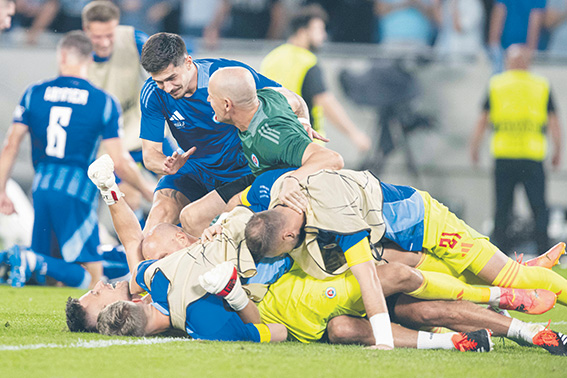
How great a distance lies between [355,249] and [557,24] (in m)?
8.45

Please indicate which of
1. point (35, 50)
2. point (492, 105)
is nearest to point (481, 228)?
point (492, 105)

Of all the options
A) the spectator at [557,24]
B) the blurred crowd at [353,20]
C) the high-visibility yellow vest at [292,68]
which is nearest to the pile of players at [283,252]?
the high-visibility yellow vest at [292,68]

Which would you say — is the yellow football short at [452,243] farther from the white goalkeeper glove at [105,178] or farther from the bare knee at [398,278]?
the white goalkeeper glove at [105,178]

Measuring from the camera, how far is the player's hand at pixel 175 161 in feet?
17.4

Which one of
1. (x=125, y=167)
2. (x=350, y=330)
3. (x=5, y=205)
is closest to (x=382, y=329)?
(x=350, y=330)

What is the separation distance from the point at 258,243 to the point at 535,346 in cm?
162

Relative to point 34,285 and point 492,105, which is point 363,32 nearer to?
point 492,105

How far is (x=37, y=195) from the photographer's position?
7.63 m

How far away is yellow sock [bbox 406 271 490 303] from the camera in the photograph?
4.31 m

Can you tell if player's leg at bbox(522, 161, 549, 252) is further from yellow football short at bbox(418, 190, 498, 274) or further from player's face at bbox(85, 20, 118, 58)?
yellow football short at bbox(418, 190, 498, 274)

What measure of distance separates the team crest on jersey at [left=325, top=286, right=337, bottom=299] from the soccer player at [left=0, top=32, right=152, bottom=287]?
3.71m

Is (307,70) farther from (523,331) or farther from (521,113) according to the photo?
(523,331)

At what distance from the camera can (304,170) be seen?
4.32 meters

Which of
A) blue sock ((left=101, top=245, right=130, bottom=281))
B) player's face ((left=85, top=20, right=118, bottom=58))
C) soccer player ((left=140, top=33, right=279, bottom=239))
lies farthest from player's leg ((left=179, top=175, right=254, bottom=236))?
player's face ((left=85, top=20, right=118, bottom=58))
